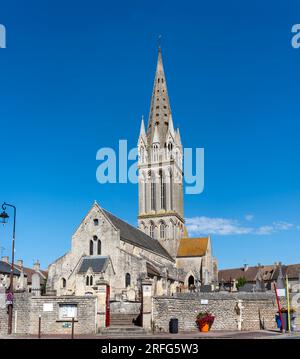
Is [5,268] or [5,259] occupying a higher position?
[5,259]

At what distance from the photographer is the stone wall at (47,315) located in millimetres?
24328

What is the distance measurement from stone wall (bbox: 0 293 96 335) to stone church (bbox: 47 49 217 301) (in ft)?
49.0

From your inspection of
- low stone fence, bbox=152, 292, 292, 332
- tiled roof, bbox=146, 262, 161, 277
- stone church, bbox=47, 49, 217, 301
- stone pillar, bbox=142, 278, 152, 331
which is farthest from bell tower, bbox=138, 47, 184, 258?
stone pillar, bbox=142, 278, 152, 331

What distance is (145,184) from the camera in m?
75.6

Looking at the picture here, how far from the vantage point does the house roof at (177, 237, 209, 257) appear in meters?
70.9

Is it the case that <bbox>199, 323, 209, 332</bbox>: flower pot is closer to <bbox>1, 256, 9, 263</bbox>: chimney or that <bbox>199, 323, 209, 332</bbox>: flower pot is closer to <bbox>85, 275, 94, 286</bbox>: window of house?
<bbox>85, 275, 94, 286</bbox>: window of house

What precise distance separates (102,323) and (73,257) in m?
24.6

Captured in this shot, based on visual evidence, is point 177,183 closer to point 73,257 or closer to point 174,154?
point 174,154

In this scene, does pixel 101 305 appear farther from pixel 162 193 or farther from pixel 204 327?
pixel 162 193

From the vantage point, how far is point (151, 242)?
65.9m

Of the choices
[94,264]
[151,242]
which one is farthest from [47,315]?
[151,242]

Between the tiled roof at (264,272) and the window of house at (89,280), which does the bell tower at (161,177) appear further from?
the window of house at (89,280)

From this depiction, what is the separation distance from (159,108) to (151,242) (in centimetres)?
2558
